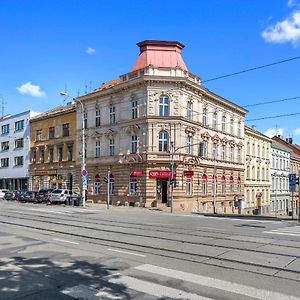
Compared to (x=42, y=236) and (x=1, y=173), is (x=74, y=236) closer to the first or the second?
(x=42, y=236)

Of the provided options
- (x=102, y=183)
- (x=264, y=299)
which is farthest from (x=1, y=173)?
(x=264, y=299)

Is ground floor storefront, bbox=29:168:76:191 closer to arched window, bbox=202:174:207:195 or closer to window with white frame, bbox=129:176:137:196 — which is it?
window with white frame, bbox=129:176:137:196

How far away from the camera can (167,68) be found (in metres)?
38.2

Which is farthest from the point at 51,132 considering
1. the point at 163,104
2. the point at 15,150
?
the point at 163,104

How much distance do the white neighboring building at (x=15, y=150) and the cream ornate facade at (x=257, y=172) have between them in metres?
32.4

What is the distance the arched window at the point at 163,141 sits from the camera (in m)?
38.0

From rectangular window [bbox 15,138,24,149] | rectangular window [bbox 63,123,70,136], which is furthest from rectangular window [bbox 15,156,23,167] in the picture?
rectangular window [bbox 63,123,70,136]

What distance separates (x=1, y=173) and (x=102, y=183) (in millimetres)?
30055

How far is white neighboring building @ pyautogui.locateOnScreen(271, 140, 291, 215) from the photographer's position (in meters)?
65.1

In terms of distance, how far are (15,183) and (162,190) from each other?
33.0m

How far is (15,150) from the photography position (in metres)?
60.5

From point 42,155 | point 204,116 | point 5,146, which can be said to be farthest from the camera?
point 5,146

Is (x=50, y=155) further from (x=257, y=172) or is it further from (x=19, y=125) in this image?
(x=257, y=172)

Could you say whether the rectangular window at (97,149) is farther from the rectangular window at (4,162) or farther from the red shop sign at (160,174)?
the rectangular window at (4,162)
